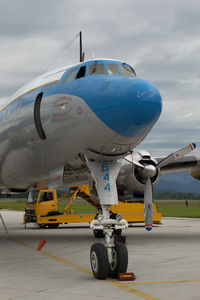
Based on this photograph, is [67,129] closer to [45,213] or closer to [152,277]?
[152,277]

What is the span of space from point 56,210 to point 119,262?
53.3 feet

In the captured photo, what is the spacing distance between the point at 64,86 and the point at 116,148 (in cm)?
205

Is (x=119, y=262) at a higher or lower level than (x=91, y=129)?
lower

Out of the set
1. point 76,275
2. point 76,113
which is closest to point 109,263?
point 76,275

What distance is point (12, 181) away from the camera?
1571 centimetres

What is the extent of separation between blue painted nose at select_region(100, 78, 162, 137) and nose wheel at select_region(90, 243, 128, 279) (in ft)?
8.32

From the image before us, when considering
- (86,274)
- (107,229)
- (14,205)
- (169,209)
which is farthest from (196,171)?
(14,205)

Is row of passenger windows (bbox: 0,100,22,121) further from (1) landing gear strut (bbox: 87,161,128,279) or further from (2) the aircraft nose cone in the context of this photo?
(2) the aircraft nose cone

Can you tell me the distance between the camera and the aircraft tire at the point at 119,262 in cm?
846

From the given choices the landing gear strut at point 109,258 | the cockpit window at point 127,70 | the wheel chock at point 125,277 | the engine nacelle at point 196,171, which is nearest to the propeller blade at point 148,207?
the landing gear strut at point 109,258

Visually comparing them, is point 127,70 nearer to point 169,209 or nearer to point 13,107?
point 13,107

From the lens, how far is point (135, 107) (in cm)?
899

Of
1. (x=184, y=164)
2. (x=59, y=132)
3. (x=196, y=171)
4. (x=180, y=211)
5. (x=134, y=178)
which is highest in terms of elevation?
(x=59, y=132)

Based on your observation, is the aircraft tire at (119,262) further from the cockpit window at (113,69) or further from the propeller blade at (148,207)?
the cockpit window at (113,69)
